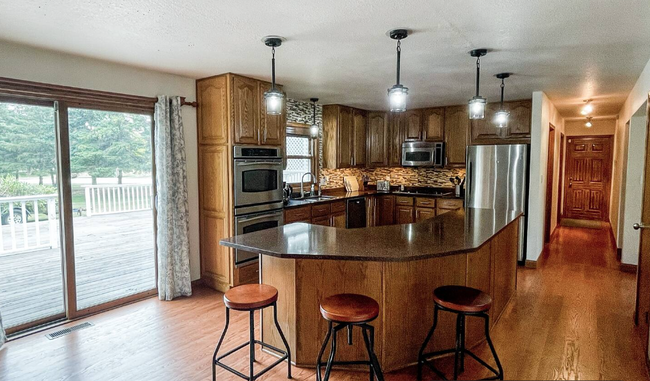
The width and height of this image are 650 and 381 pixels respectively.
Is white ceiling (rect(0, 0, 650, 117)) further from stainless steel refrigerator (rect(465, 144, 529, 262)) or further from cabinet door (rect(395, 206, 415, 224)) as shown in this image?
cabinet door (rect(395, 206, 415, 224))

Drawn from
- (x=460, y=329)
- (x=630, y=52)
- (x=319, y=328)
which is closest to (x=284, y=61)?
(x=319, y=328)

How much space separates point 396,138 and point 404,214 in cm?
136

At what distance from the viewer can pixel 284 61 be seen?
3441 millimetres

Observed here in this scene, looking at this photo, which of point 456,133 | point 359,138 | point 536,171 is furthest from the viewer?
point 359,138

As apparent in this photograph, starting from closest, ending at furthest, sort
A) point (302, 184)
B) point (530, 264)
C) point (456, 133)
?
point (530, 264) → point (302, 184) → point (456, 133)

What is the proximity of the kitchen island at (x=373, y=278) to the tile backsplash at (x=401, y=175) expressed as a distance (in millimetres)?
3642

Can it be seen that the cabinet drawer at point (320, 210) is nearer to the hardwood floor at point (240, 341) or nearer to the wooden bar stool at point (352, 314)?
the hardwood floor at point (240, 341)

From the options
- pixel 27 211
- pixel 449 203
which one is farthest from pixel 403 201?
pixel 27 211

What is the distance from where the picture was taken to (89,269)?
3.83 m

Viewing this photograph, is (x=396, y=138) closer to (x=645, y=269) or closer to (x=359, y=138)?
(x=359, y=138)

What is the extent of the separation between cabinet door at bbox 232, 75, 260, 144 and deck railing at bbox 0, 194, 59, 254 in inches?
70.2

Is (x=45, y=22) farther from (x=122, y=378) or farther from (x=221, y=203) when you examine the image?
(x=122, y=378)

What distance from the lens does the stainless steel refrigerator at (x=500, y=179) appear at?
506 cm

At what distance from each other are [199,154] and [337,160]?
2428mm
